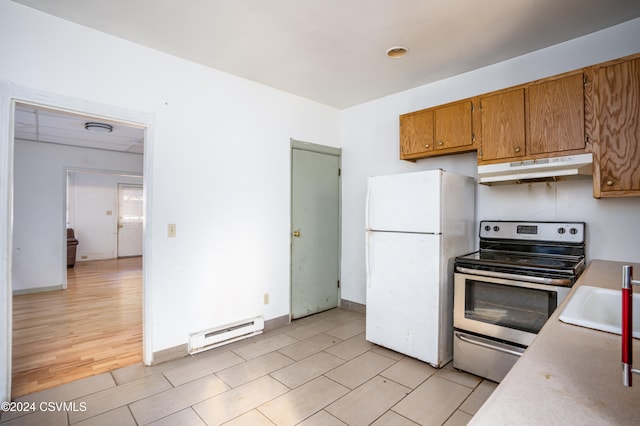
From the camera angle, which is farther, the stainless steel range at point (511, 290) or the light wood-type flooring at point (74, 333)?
the light wood-type flooring at point (74, 333)

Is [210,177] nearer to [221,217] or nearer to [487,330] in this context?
[221,217]

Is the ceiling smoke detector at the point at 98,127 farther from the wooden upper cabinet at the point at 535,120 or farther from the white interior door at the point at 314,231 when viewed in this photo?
the wooden upper cabinet at the point at 535,120

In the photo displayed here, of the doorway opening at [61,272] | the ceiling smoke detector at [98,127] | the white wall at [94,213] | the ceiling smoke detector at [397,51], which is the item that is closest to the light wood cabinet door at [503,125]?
the ceiling smoke detector at [397,51]

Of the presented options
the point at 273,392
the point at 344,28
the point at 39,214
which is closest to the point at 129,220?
the point at 39,214

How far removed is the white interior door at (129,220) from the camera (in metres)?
8.77

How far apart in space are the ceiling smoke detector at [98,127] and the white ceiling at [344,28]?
2.38 meters

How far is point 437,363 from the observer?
2555 millimetres

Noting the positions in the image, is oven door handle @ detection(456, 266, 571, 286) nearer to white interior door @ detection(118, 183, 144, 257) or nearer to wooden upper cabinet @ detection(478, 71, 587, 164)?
wooden upper cabinet @ detection(478, 71, 587, 164)

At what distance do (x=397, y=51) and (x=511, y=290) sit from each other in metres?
2.09

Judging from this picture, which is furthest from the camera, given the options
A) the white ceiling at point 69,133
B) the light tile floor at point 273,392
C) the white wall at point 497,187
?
the white ceiling at point 69,133

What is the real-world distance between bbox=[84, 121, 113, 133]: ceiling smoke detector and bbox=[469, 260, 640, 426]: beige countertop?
5233 mm

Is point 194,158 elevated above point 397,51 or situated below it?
below

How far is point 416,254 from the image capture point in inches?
106

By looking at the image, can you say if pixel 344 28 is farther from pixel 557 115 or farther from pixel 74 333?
pixel 74 333
